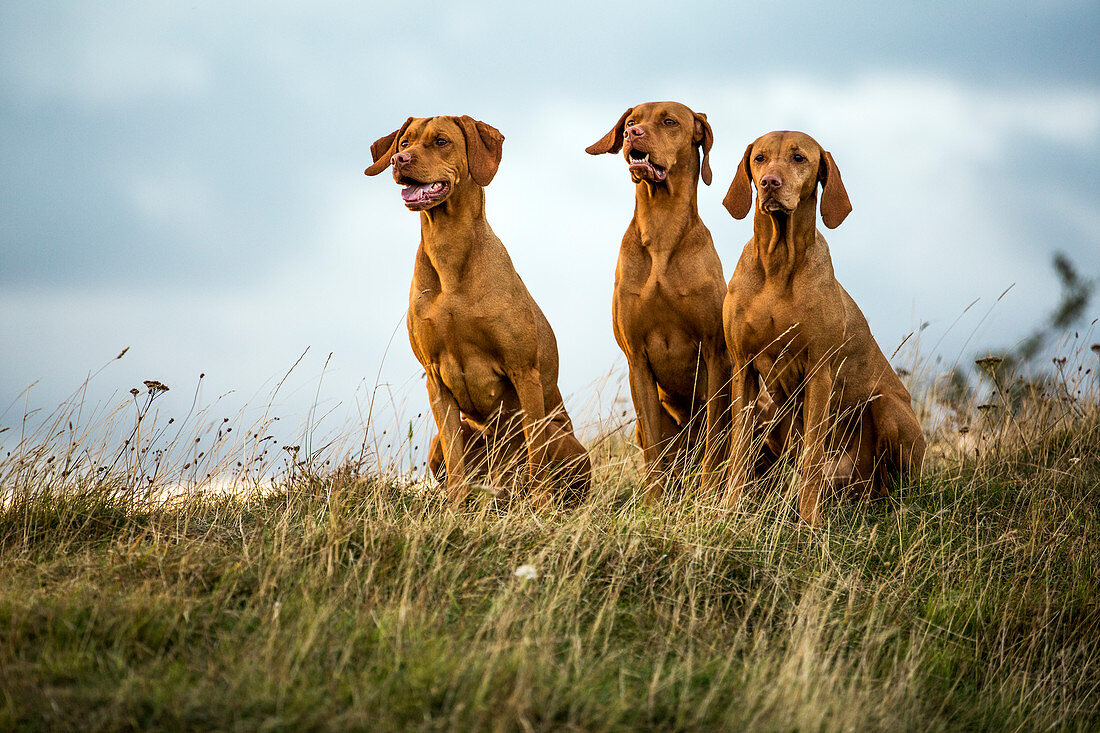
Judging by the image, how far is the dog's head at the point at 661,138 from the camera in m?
5.41

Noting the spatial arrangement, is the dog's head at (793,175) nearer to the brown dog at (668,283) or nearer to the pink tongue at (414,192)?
→ the brown dog at (668,283)

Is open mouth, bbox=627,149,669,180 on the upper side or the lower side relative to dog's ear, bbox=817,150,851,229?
upper

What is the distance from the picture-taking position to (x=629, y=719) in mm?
3115

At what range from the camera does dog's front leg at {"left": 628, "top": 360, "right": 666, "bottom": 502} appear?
18.7 feet

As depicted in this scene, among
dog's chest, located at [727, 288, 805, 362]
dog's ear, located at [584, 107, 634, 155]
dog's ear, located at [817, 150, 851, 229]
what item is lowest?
dog's chest, located at [727, 288, 805, 362]

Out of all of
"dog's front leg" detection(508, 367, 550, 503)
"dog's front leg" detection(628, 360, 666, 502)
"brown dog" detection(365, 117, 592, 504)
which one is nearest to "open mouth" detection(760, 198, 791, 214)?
"dog's front leg" detection(628, 360, 666, 502)

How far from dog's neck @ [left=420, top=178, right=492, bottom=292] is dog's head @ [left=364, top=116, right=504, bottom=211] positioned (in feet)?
0.22

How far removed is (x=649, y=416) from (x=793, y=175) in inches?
62.3

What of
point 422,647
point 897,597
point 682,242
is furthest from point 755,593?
point 682,242

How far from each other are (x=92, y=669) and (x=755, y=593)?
2692 mm

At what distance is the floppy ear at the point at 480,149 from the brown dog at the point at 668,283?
0.70 m

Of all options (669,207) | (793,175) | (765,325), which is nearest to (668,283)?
(669,207)

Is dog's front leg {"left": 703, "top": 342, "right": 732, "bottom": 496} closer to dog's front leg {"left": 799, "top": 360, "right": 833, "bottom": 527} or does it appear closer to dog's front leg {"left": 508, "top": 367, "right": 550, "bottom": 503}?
dog's front leg {"left": 799, "top": 360, "right": 833, "bottom": 527}

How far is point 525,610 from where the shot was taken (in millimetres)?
3844
